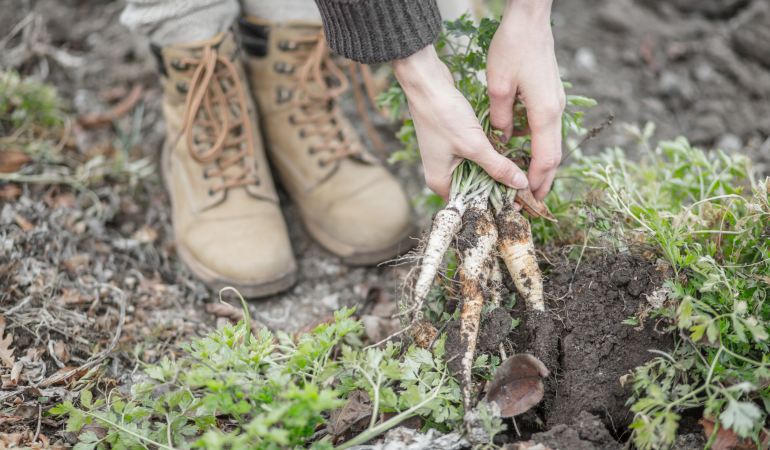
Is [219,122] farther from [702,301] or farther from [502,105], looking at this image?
[702,301]

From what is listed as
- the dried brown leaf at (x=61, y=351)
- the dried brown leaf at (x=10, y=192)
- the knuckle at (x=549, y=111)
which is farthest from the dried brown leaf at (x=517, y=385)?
the dried brown leaf at (x=10, y=192)

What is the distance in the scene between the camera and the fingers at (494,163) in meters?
1.77

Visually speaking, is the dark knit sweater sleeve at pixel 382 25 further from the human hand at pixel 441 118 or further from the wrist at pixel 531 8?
the wrist at pixel 531 8

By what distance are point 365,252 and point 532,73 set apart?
1.20 meters

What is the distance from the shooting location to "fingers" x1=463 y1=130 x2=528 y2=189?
1771 mm

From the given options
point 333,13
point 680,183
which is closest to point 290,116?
point 333,13

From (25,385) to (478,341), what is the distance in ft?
4.61

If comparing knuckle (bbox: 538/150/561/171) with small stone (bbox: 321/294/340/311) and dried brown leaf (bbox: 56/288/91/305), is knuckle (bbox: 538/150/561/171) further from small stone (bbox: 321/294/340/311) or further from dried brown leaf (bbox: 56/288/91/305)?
dried brown leaf (bbox: 56/288/91/305)

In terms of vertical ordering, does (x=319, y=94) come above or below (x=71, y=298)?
above

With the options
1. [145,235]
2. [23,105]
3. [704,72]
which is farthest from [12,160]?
[704,72]

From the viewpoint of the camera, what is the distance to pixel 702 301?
1714 millimetres

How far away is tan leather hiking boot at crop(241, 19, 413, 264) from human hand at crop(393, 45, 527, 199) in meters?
0.92

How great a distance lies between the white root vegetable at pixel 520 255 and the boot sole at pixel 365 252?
2.57ft

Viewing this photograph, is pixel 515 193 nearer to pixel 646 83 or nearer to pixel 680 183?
pixel 680 183
